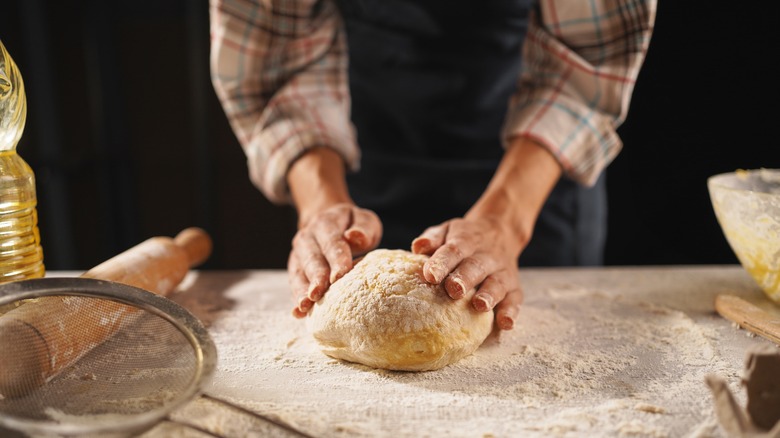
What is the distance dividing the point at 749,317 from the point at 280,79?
1.26 meters

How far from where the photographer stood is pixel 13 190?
93 centimetres

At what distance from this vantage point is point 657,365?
0.98 metres

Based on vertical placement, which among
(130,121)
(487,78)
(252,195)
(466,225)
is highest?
(487,78)

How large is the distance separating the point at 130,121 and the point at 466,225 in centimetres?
272

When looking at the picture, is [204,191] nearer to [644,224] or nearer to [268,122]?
[268,122]

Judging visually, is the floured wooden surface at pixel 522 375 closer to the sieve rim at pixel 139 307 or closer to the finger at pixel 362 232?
the sieve rim at pixel 139 307

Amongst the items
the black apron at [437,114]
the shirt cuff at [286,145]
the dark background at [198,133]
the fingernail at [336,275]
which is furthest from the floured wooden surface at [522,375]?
the dark background at [198,133]

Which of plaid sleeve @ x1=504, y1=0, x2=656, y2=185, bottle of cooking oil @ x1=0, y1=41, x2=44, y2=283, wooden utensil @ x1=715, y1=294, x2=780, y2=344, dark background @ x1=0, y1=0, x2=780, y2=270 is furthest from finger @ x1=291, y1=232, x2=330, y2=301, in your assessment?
dark background @ x1=0, y1=0, x2=780, y2=270

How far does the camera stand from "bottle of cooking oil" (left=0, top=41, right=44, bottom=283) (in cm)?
92

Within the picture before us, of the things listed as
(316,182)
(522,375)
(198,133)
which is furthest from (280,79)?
(198,133)

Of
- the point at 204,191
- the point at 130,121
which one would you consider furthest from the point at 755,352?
the point at 130,121

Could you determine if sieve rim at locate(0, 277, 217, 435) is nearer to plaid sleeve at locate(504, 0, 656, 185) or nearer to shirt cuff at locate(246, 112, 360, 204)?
shirt cuff at locate(246, 112, 360, 204)

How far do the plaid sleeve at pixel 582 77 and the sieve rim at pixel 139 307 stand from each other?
0.90 metres

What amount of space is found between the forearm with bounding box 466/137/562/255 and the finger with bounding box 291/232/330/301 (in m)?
0.34
